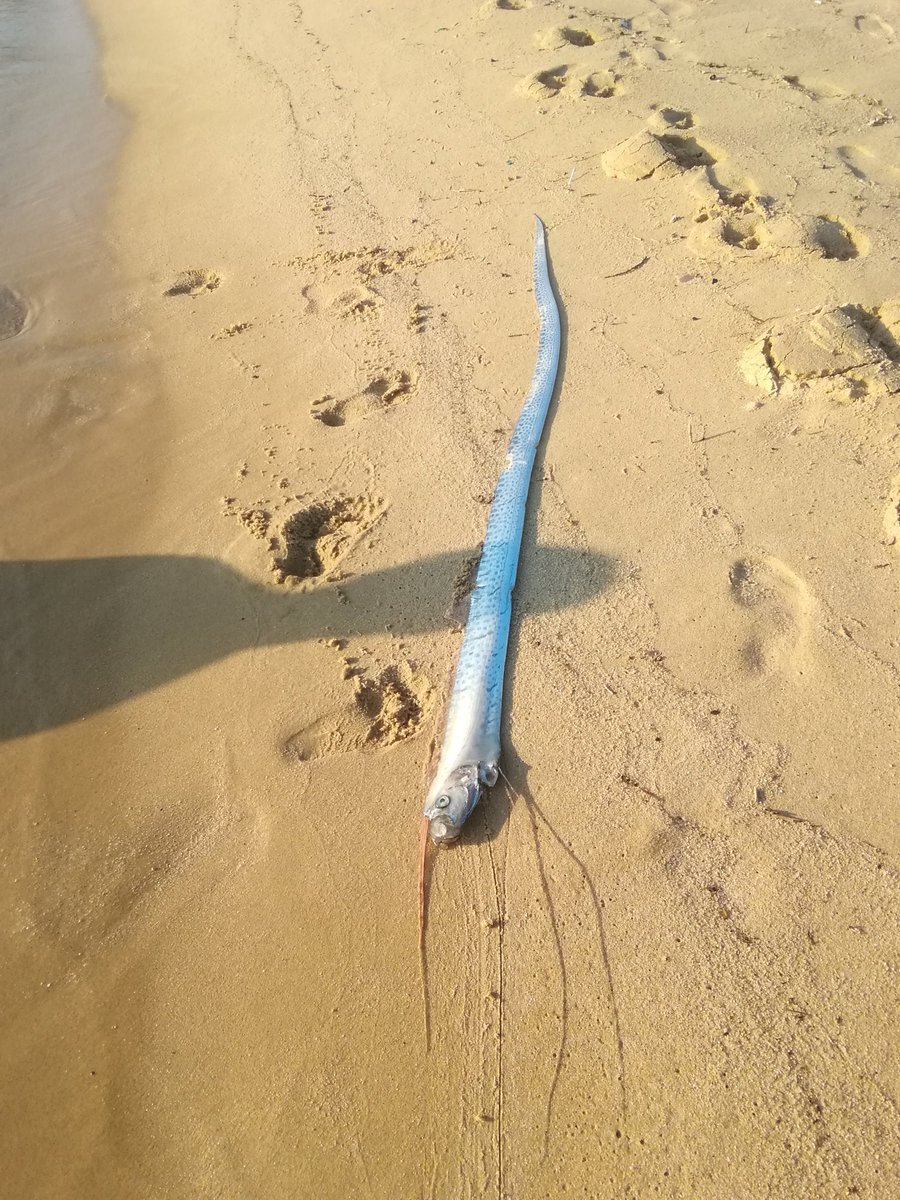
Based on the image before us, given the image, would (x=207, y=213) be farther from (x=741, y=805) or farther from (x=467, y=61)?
(x=741, y=805)

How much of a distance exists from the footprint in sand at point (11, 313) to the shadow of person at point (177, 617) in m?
2.59

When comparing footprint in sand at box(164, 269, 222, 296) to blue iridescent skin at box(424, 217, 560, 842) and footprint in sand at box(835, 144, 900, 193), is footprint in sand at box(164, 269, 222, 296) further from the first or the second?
footprint in sand at box(835, 144, 900, 193)

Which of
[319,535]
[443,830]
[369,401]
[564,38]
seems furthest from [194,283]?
[443,830]

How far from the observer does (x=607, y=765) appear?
2.75 m

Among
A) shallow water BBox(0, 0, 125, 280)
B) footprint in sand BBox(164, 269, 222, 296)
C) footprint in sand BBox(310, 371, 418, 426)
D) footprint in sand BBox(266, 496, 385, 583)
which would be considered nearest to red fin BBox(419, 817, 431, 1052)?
footprint in sand BBox(266, 496, 385, 583)

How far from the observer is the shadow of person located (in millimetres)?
3279

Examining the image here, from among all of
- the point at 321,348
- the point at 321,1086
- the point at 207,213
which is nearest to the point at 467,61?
the point at 207,213

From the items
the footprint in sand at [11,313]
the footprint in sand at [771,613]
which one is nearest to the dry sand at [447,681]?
the footprint in sand at [771,613]

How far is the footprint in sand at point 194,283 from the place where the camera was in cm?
542

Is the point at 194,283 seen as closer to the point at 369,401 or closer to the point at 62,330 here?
the point at 62,330

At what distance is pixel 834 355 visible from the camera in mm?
3824

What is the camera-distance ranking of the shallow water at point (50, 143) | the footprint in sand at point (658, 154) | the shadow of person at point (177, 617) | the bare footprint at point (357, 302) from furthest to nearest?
1. the shallow water at point (50, 143)
2. the footprint in sand at point (658, 154)
3. the bare footprint at point (357, 302)
4. the shadow of person at point (177, 617)

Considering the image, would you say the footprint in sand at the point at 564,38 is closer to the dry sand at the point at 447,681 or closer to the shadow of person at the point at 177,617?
the dry sand at the point at 447,681

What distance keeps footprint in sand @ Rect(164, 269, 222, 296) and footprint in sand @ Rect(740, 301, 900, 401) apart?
146 inches
